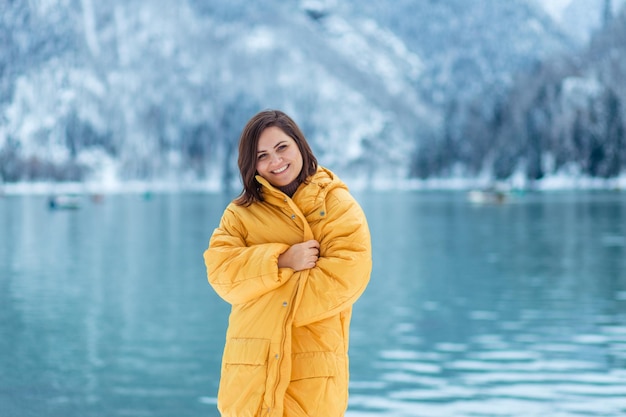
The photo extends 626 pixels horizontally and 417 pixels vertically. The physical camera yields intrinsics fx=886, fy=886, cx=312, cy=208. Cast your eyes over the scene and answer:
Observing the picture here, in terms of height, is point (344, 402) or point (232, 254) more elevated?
point (232, 254)

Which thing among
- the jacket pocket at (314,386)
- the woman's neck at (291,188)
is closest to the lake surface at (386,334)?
the jacket pocket at (314,386)

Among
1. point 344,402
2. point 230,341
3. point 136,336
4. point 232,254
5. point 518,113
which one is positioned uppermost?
point 518,113

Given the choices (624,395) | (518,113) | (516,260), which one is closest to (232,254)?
(624,395)

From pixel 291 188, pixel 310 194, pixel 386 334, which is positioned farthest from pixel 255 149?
pixel 386 334

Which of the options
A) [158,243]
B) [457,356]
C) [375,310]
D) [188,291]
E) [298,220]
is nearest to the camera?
[298,220]

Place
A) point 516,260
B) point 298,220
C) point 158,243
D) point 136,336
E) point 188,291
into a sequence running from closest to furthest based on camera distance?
point 298,220, point 136,336, point 188,291, point 516,260, point 158,243

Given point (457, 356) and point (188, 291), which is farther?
point (188, 291)

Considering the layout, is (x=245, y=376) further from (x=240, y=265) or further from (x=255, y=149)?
(x=255, y=149)

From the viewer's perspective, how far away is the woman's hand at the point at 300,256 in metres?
4.70

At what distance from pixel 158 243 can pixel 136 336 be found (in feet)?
88.3

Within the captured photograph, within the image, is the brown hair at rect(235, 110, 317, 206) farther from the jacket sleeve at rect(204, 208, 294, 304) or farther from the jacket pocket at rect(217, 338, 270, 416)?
the jacket pocket at rect(217, 338, 270, 416)

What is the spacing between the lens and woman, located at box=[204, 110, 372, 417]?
4695 mm

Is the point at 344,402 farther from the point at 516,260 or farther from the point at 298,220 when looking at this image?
the point at 516,260

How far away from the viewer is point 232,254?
4.82 meters
